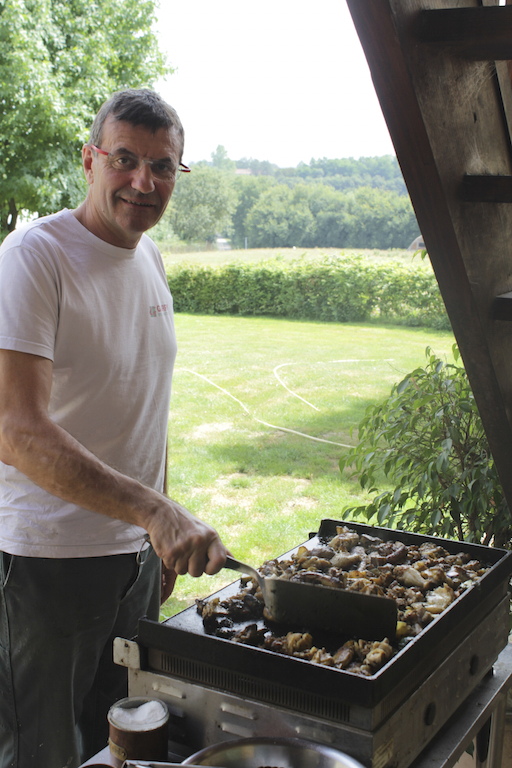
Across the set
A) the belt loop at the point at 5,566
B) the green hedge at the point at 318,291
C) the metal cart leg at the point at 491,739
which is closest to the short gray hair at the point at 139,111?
the belt loop at the point at 5,566

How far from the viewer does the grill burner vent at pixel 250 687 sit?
1.15 meters

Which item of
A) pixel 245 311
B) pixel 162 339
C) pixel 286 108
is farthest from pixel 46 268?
pixel 286 108

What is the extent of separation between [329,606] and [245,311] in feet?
52.7

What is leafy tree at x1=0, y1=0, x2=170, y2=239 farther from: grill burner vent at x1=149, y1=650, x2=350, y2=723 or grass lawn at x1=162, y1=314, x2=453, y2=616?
grill burner vent at x1=149, y1=650, x2=350, y2=723

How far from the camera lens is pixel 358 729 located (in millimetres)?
1121

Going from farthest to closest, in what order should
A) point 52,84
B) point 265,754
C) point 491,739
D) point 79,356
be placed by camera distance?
point 52,84, point 491,739, point 79,356, point 265,754

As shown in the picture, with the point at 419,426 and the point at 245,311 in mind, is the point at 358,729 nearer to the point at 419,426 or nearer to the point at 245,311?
the point at 419,426

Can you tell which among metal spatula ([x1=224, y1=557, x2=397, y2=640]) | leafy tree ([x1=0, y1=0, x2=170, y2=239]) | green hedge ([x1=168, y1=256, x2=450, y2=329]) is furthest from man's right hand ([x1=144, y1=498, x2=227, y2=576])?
green hedge ([x1=168, y1=256, x2=450, y2=329])

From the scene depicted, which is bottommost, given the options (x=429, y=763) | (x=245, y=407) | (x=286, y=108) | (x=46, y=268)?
(x=245, y=407)

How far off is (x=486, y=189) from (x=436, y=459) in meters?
1.32

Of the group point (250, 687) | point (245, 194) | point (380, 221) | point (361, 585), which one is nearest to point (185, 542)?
point (250, 687)

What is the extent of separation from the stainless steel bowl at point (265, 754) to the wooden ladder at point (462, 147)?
39.2 inches

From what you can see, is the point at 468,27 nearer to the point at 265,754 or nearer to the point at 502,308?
the point at 502,308

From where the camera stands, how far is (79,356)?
63.3 inches
